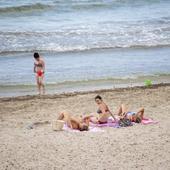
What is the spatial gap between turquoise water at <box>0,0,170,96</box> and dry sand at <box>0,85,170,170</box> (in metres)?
2.19

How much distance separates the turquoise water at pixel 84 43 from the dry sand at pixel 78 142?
2.19 meters

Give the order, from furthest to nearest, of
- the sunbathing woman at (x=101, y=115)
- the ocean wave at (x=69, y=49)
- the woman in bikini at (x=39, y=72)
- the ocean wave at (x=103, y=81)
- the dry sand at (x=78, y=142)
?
1. the ocean wave at (x=69, y=49)
2. the ocean wave at (x=103, y=81)
3. the woman in bikini at (x=39, y=72)
4. the sunbathing woman at (x=101, y=115)
5. the dry sand at (x=78, y=142)

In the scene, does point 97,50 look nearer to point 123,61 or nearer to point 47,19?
point 123,61

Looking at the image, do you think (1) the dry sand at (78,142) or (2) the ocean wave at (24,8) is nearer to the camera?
(1) the dry sand at (78,142)

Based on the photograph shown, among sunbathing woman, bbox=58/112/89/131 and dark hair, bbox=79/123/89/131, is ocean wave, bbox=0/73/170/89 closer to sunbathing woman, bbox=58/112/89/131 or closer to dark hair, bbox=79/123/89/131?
sunbathing woman, bbox=58/112/89/131

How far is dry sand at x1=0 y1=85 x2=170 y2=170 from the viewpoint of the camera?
10.3 m

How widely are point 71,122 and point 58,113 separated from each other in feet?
5.47

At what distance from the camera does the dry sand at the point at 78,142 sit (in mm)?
10328

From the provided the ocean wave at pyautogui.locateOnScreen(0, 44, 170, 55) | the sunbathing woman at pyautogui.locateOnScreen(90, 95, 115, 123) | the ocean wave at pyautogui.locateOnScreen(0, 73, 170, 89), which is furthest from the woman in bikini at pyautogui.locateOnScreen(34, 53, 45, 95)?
the ocean wave at pyautogui.locateOnScreen(0, 44, 170, 55)

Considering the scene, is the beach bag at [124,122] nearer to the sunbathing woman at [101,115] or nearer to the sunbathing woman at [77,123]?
the sunbathing woman at [101,115]

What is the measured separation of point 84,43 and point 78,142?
12822 millimetres

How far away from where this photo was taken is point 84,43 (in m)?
24.0

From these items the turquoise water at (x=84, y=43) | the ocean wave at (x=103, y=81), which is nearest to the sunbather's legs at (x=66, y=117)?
the turquoise water at (x=84, y=43)

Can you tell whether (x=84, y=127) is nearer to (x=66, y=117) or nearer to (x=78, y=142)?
(x=66, y=117)
